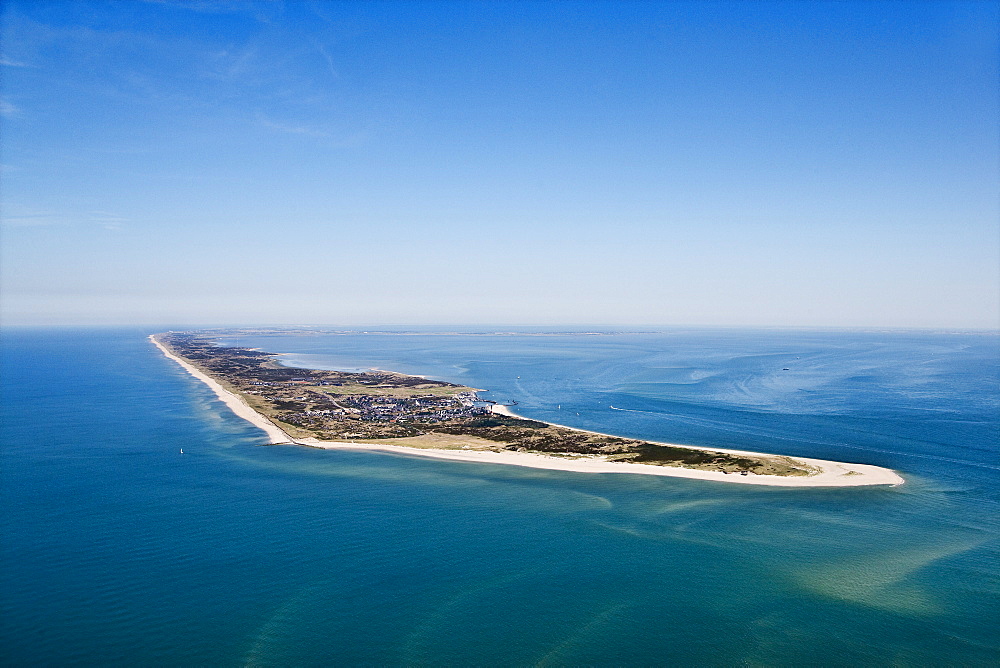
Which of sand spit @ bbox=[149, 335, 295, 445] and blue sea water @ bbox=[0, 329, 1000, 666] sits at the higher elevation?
sand spit @ bbox=[149, 335, 295, 445]

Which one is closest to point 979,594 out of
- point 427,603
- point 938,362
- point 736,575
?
point 736,575

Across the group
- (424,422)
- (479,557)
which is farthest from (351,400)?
(479,557)

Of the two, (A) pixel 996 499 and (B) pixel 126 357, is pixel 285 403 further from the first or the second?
(B) pixel 126 357

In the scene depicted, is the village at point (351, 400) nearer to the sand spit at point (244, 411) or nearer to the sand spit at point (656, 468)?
the sand spit at point (244, 411)

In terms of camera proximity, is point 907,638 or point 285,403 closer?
point 907,638

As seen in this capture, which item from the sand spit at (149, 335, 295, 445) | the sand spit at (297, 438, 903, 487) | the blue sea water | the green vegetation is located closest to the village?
the green vegetation

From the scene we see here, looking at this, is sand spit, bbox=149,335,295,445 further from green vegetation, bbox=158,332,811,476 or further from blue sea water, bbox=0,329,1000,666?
blue sea water, bbox=0,329,1000,666
